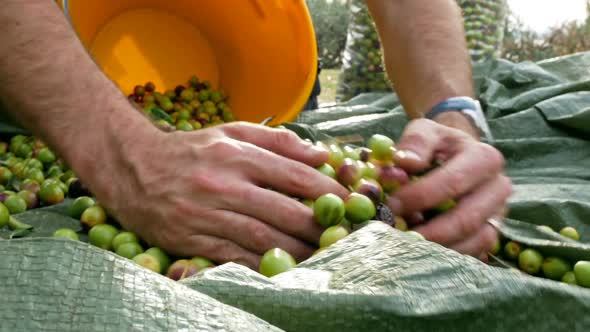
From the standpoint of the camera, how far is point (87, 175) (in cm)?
148

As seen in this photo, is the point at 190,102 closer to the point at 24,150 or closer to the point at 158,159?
the point at 24,150

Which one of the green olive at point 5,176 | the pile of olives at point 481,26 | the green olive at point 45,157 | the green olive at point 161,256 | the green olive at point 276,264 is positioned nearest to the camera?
the green olive at point 276,264

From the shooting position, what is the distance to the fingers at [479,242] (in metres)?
1.40

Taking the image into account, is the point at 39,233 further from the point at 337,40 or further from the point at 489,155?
the point at 337,40

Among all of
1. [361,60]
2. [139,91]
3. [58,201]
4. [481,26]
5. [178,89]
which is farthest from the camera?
[361,60]

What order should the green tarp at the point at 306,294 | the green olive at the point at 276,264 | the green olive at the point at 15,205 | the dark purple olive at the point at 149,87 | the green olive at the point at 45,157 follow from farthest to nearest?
the dark purple olive at the point at 149,87 < the green olive at the point at 45,157 < the green olive at the point at 15,205 < the green olive at the point at 276,264 < the green tarp at the point at 306,294

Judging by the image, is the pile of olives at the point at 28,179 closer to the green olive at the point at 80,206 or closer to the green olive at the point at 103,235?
the green olive at the point at 80,206

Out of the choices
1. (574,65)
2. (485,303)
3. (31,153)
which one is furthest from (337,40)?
(485,303)

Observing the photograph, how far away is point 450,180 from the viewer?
4.53ft

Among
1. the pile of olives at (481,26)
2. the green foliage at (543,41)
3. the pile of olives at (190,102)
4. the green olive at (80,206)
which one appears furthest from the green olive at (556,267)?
the green foliage at (543,41)

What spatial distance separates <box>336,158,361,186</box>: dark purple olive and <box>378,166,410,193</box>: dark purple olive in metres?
0.05

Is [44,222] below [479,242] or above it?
below

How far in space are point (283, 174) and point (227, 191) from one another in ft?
0.36

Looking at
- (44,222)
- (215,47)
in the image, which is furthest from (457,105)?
(215,47)
